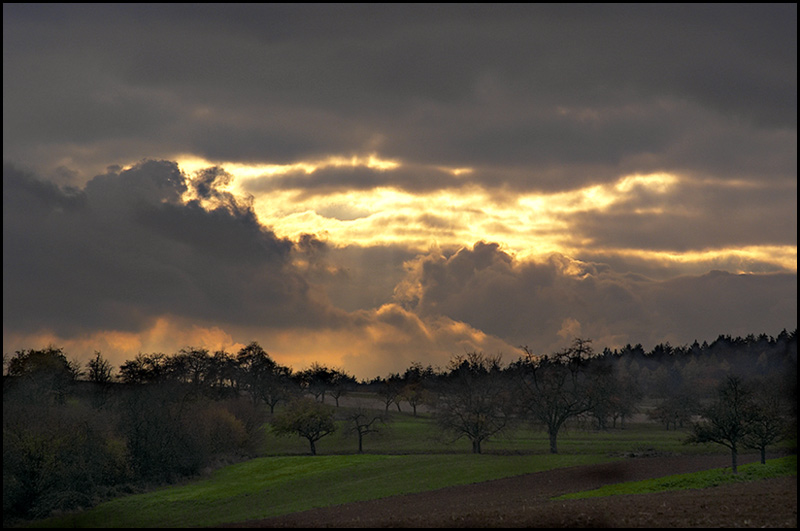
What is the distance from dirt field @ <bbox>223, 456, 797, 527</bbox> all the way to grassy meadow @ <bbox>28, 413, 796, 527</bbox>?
558 centimetres

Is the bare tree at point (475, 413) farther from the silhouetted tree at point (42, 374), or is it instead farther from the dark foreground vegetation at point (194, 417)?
the silhouetted tree at point (42, 374)

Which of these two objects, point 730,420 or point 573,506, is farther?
point 730,420

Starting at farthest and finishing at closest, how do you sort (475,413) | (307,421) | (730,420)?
(307,421) < (475,413) < (730,420)

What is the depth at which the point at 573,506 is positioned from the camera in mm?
45688

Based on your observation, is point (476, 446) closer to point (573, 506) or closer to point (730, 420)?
point (730, 420)

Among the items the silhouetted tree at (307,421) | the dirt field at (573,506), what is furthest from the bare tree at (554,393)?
the silhouetted tree at (307,421)

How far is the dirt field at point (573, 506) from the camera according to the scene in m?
37.3

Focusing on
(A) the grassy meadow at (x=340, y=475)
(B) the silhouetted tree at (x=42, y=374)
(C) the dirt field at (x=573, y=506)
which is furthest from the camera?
(B) the silhouetted tree at (x=42, y=374)

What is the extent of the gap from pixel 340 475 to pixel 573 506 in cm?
4648

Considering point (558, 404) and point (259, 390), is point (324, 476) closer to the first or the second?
point (558, 404)

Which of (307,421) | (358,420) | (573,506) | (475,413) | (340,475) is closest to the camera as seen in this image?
(573,506)

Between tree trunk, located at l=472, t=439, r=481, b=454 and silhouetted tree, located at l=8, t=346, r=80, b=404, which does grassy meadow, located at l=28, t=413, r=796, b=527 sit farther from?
silhouetted tree, located at l=8, t=346, r=80, b=404

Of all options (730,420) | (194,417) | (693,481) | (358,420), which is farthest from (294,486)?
(730,420)

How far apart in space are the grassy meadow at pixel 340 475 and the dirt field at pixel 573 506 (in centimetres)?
558
